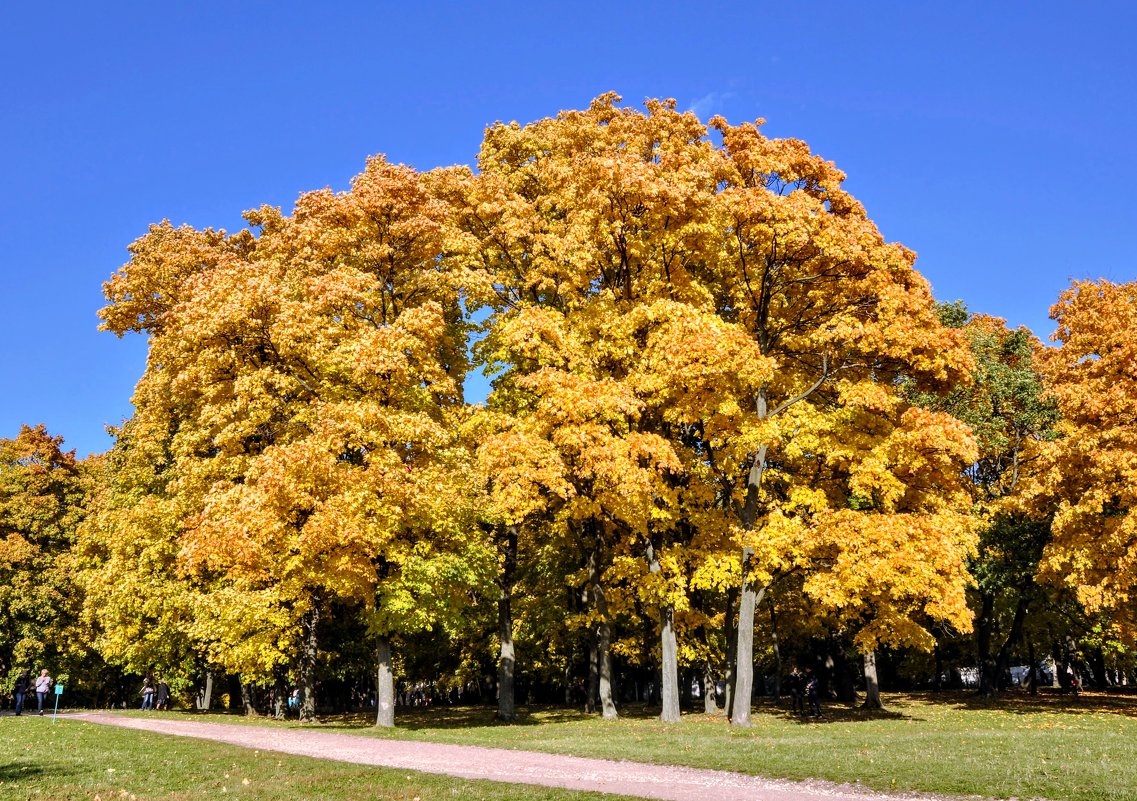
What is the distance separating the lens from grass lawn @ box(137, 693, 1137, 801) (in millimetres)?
10844

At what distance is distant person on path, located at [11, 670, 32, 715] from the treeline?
19.8 ft

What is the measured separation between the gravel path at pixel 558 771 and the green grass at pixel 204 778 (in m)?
0.96

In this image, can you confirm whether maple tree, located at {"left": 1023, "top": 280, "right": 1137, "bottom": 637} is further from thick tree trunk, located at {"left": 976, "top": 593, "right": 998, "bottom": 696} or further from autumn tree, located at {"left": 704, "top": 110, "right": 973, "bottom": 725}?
thick tree trunk, located at {"left": 976, "top": 593, "right": 998, "bottom": 696}

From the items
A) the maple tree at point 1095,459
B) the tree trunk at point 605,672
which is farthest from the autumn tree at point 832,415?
the tree trunk at point 605,672

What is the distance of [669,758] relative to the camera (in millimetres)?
14430

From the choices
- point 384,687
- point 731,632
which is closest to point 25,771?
point 384,687

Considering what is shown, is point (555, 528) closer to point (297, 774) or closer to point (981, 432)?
point (297, 774)

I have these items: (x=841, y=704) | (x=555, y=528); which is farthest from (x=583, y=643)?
(x=555, y=528)

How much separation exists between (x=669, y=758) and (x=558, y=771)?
2390 millimetres

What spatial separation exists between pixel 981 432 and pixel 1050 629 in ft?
50.5

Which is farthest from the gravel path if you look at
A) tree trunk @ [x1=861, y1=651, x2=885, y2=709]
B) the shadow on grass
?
tree trunk @ [x1=861, y1=651, x2=885, y2=709]

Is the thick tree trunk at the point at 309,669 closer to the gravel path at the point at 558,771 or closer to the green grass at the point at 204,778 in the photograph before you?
the gravel path at the point at 558,771

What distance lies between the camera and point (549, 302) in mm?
30141

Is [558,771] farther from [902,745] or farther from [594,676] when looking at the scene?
[594,676]
